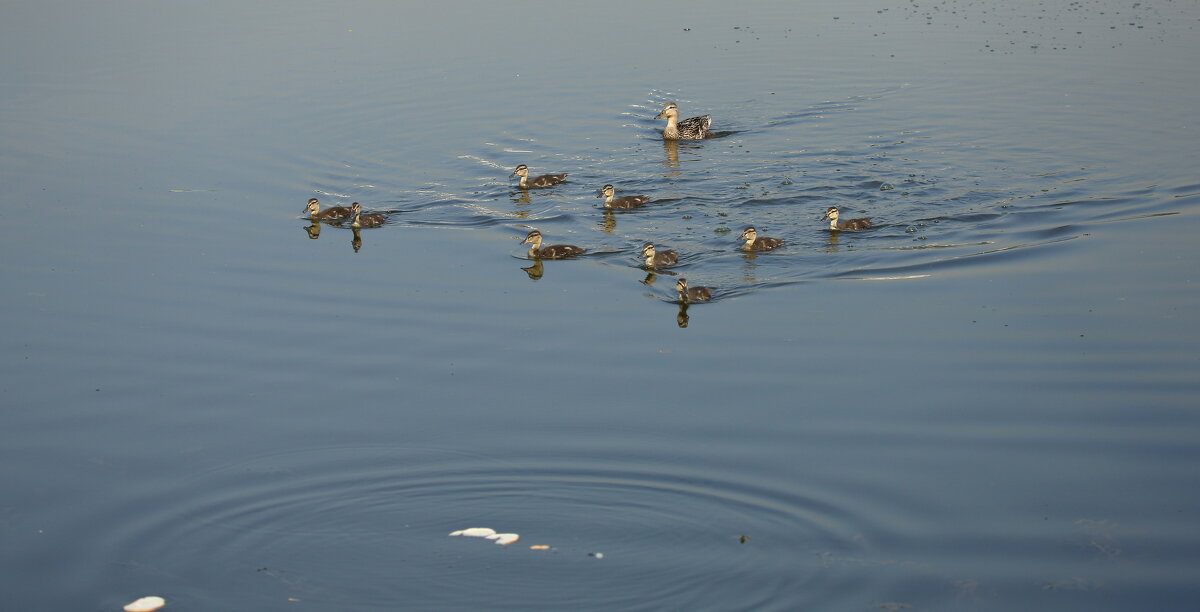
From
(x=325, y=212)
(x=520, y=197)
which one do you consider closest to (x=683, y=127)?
(x=520, y=197)

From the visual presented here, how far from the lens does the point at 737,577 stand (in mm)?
6941

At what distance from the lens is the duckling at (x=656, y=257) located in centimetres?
1252

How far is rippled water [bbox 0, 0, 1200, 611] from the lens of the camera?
23.8 ft

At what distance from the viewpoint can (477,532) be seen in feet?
24.7

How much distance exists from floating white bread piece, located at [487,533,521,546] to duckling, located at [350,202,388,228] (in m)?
7.22

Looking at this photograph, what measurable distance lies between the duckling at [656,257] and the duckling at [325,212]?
3744mm

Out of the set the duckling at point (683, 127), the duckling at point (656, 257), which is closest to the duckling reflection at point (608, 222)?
the duckling at point (656, 257)

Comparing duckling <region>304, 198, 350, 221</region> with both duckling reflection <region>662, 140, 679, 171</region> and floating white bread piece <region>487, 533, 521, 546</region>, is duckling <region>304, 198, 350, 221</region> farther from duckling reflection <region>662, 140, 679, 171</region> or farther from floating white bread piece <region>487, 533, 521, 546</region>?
floating white bread piece <region>487, 533, 521, 546</region>

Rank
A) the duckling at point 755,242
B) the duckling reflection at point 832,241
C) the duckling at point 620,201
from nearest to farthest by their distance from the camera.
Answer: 1. the duckling at point 755,242
2. the duckling reflection at point 832,241
3. the duckling at point 620,201

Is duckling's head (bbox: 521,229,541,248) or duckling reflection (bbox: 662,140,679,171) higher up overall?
duckling reflection (bbox: 662,140,679,171)

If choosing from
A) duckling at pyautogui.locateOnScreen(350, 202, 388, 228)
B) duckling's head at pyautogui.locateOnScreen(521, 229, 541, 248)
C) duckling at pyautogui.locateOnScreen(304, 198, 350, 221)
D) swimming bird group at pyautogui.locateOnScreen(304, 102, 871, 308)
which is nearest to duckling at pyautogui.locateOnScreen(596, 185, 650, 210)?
swimming bird group at pyautogui.locateOnScreen(304, 102, 871, 308)

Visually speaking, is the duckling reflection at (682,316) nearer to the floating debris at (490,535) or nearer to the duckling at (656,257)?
the duckling at (656,257)

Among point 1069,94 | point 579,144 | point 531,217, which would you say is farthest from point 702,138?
point 1069,94

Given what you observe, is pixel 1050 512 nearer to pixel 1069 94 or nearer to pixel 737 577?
pixel 737 577
